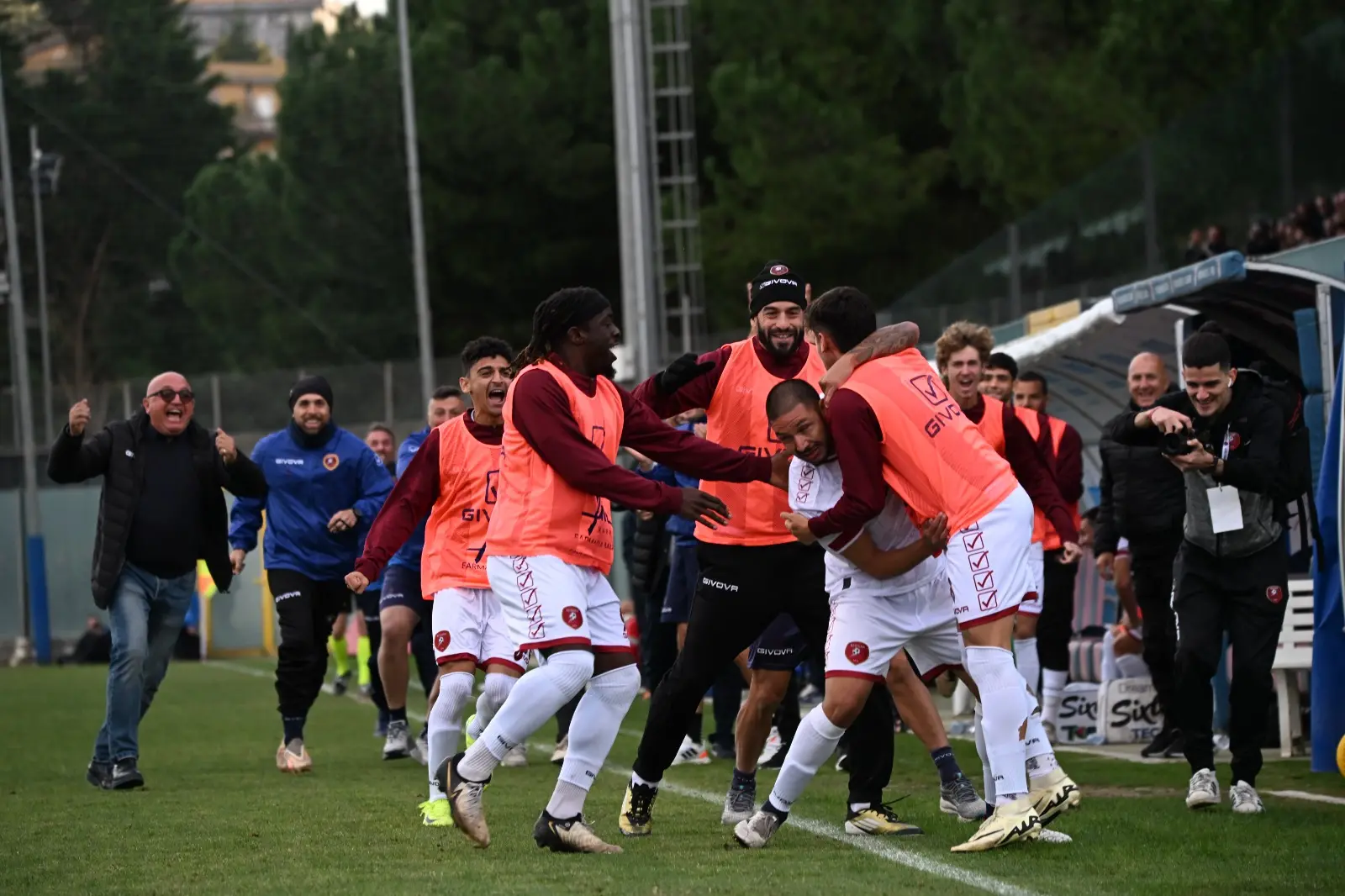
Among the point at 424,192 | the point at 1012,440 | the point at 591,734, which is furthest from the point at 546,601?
the point at 424,192

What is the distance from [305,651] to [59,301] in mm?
34387

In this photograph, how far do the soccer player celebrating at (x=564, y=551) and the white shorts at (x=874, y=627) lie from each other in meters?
0.60

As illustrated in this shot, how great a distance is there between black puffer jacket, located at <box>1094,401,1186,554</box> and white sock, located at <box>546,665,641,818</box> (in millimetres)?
4452

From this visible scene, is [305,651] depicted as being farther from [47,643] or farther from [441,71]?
[441,71]

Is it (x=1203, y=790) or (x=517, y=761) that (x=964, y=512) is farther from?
(x=517, y=761)

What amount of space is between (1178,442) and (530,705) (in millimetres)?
2926

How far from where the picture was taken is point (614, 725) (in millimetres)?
7559

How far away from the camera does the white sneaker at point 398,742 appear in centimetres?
1252

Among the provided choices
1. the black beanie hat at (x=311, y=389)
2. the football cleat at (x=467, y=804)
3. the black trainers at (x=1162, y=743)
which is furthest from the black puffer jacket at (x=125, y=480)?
the black trainers at (x=1162, y=743)

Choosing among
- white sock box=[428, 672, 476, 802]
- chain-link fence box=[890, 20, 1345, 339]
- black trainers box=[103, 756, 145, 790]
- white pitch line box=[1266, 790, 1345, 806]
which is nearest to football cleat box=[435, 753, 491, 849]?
white sock box=[428, 672, 476, 802]

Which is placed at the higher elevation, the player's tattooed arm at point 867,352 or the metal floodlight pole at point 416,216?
the metal floodlight pole at point 416,216

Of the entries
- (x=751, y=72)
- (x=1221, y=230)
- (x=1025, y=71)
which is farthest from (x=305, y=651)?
(x=751, y=72)

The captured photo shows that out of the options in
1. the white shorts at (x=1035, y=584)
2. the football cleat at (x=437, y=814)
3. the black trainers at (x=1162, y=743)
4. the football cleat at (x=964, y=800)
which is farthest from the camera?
the black trainers at (x=1162, y=743)

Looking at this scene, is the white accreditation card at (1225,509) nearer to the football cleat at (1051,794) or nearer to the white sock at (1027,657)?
the white sock at (1027,657)
